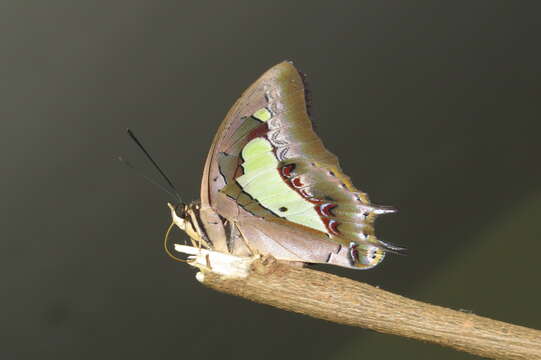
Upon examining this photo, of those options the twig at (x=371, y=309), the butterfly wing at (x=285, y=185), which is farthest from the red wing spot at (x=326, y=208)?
the twig at (x=371, y=309)

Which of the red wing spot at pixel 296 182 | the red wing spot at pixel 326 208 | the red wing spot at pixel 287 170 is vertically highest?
the red wing spot at pixel 287 170

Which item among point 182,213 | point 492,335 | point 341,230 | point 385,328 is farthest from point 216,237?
point 492,335

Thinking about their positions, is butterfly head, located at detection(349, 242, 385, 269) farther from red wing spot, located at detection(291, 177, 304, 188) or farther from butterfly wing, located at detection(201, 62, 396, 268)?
→ red wing spot, located at detection(291, 177, 304, 188)

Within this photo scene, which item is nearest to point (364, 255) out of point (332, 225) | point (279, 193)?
point (332, 225)

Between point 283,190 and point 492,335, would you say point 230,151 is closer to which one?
point 283,190

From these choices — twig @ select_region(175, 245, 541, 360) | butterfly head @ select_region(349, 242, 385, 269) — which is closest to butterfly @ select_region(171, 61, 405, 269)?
butterfly head @ select_region(349, 242, 385, 269)

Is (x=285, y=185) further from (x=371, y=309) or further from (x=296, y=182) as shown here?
(x=371, y=309)

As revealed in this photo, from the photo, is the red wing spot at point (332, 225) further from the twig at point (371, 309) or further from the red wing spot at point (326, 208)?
the twig at point (371, 309)
